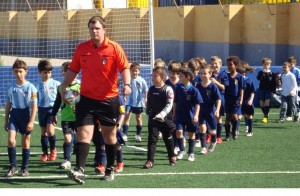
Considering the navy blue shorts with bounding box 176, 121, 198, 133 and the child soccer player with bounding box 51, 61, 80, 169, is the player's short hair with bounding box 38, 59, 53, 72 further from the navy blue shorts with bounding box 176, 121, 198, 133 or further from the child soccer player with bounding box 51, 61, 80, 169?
the navy blue shorts with bounding box 176, 121, 198, 133

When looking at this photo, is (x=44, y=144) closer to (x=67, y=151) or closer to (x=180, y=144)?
(x=67, y=151)

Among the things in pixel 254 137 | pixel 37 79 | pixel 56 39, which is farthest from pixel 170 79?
pixel 56 39

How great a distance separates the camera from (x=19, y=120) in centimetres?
928

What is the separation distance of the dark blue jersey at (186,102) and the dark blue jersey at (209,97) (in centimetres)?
113

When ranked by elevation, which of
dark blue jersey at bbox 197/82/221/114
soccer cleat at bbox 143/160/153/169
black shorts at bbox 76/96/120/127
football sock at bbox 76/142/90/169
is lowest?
soccer cleat at bbox 143/160/153/169

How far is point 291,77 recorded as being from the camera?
1806 cm

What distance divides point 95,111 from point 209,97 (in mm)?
4376

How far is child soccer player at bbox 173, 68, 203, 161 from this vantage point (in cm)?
1125

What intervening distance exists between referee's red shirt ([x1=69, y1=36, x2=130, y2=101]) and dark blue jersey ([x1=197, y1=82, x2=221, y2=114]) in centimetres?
416

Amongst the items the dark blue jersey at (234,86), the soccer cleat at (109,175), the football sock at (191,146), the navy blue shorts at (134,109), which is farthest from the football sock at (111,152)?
the dark blue jersey at (234,86)

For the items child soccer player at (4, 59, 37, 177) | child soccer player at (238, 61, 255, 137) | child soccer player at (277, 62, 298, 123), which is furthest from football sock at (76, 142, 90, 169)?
child soccer player at (277, 62, 298, 123)

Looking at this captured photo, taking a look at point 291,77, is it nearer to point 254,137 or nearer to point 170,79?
point 254,137

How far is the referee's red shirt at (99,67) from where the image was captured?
8.41 m

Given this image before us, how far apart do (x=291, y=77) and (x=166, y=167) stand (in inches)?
340
